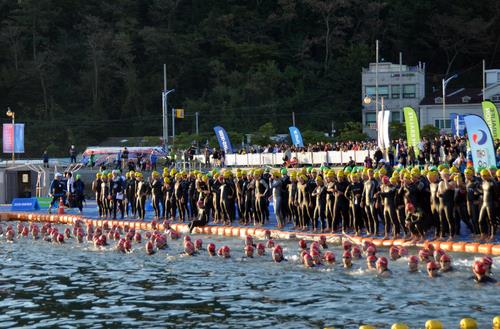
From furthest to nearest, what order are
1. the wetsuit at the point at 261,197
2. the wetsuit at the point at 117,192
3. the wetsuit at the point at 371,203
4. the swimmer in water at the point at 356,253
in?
1. the wetsuit at the point at 117,192
2. the wetsuit at the point at 261,197
3. the wetsuit at the point at 371,203
4. the swimmer in water at the point at 356,253

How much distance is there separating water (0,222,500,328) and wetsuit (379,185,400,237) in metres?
1.45

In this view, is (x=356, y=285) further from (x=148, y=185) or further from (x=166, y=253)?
(x=148, y=185)

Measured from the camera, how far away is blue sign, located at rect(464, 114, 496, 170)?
26.4m

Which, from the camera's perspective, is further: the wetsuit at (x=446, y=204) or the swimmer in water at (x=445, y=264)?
the wetsuit at (x=446, y=204)

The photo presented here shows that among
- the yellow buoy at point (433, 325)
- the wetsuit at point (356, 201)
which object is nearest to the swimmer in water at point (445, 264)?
the yellow buoy at point (433, 325)

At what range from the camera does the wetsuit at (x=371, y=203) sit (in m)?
23.8

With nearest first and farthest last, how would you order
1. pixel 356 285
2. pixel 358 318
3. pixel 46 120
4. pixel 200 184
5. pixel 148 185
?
1. pixel 358 318
2. pixel 356 285
3. pixel 200 184
4. pixel 148 185
5. pixel 46 120

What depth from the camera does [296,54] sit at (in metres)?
89.5

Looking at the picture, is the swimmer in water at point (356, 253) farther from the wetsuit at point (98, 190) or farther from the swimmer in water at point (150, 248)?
the wetsuit at point (98, 190)

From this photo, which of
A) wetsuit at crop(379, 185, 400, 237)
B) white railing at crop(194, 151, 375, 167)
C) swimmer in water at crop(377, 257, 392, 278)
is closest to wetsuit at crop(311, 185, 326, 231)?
wetsuit at crop(379, 185, 400, 237)

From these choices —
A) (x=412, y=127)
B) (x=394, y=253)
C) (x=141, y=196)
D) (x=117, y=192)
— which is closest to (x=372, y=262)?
(x=394, y=253)

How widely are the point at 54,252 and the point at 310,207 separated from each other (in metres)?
7.48

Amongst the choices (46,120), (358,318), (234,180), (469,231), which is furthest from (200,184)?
(46,120)

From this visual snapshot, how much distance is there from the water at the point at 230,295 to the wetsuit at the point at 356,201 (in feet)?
5.87
